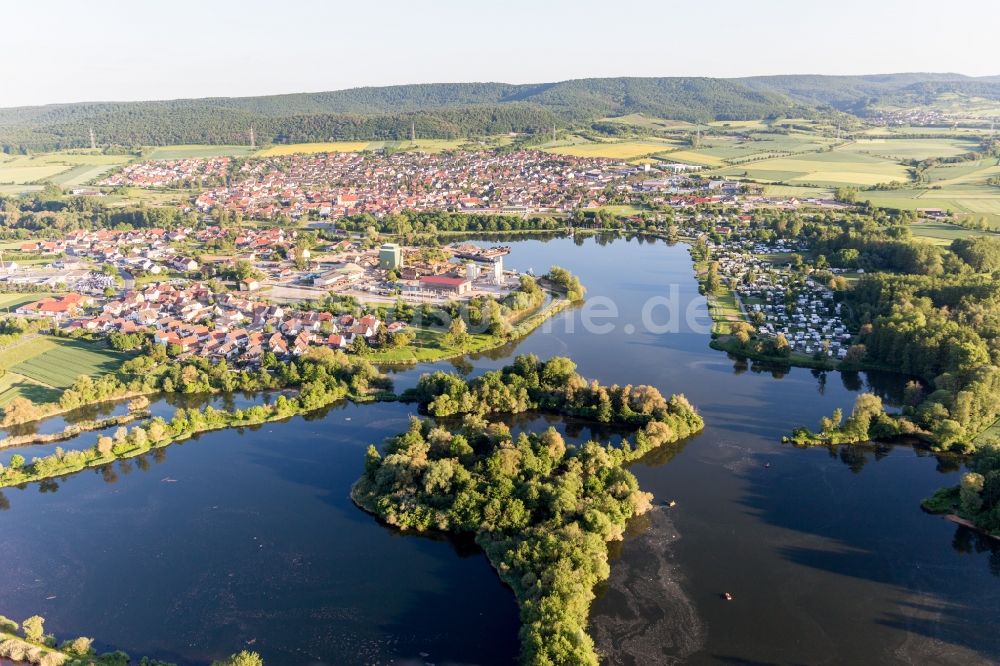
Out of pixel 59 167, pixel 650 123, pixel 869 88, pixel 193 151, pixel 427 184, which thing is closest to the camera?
pixel 427 184

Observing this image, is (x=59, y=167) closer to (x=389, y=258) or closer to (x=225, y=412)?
(x=389, y=258)

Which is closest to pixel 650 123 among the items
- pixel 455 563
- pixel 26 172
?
pixel 26 172

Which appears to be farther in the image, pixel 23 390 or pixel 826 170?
A: pixel 826 170

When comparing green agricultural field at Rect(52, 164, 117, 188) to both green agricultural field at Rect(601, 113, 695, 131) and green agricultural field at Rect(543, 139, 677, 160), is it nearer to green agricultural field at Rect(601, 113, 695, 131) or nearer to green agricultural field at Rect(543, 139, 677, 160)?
green agricultural field at Rect(543, 139, 677, 160)

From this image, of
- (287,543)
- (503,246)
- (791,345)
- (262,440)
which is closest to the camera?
(287,543)

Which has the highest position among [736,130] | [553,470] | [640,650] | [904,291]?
[736,130]

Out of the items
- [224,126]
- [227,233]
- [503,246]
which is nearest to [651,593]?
[503,246]

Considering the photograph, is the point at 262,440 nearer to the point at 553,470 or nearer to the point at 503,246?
the point at 553,470

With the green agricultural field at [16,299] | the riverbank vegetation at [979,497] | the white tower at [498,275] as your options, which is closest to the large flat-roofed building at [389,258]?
the white tower at [498,275]

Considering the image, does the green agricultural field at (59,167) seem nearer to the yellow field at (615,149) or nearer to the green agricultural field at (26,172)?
the green agricultural field at (26,172)
